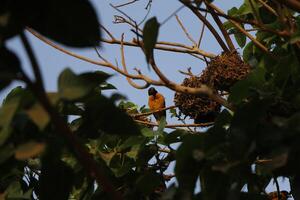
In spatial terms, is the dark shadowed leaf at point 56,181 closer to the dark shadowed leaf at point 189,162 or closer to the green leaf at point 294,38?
the dark shadowed leaf at point 189,162

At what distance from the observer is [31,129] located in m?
0.84

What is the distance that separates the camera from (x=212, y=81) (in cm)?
184

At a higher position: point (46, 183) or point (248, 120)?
point (248, 120)

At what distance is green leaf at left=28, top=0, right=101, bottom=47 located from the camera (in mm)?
704

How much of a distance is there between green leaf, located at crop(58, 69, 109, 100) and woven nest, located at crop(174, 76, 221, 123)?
3.52 ft

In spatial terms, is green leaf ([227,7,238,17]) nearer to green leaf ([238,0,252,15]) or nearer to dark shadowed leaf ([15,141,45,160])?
green leaf ([238,0,252,15])

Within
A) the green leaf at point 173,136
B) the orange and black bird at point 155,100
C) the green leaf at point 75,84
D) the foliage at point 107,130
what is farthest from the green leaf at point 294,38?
the orange and black bird at point 155,100

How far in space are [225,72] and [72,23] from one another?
1.17 m

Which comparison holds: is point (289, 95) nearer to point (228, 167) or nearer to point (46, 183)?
point (228, 167)

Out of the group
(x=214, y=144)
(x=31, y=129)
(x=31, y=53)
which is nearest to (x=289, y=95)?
(x=214, y=144)

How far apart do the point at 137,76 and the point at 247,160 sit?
44 centimetres

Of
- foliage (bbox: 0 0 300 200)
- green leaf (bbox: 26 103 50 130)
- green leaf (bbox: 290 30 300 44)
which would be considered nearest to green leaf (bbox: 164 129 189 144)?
foliage (bbox: 0 0 300 200)

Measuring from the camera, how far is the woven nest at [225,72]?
1814mm

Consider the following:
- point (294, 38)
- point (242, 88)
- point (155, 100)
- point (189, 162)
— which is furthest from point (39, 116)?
point (155, 100)
